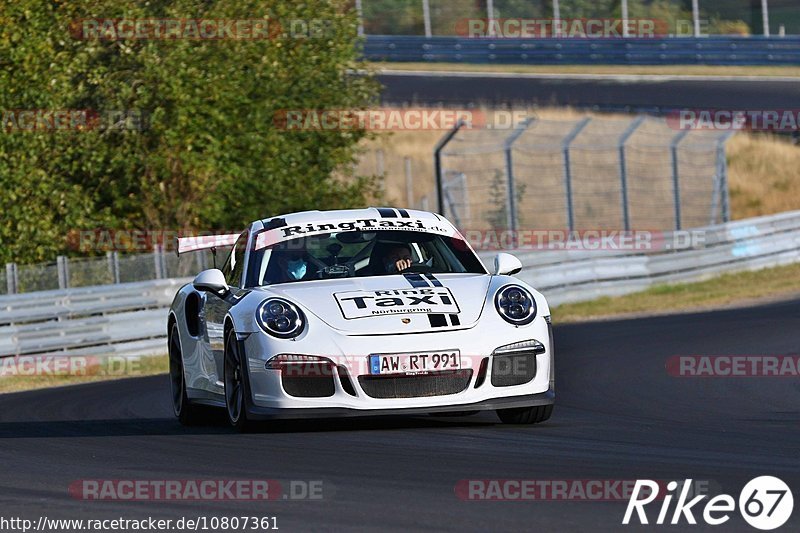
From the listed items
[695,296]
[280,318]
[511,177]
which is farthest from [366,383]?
[511,177]

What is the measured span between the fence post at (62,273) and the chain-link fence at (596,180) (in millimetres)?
6675

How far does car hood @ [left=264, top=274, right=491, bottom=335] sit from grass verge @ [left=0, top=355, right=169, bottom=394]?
8.68 meters

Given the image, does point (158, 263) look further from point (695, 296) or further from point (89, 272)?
point (695, 296)

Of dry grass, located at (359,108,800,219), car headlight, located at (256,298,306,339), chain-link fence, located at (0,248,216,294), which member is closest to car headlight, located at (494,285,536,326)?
car headlight, located at (256,298,306,339)

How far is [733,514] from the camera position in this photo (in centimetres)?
555

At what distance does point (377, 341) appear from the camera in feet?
27.5

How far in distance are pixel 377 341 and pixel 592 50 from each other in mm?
33992

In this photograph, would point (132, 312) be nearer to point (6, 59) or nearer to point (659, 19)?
point (6, 59)

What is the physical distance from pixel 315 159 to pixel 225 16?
9.71ft

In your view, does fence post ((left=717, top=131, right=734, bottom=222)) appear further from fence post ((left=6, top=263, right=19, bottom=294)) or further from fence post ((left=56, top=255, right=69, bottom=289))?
fence post ((left=6, top=263, right=19, bottom=294))

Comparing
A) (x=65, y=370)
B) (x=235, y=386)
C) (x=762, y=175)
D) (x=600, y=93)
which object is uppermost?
(x=235, y=386)

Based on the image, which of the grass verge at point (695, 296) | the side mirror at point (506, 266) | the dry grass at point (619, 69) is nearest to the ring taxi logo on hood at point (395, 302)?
the side mirror at point (506, 266)

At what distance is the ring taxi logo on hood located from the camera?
8539mm

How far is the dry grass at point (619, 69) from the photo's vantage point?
131 feet
